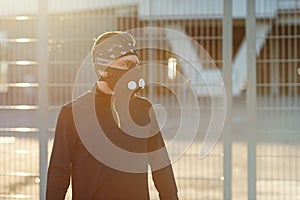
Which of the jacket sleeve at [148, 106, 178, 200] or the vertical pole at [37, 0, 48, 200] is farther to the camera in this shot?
the vertical pole at [37, 0, 48, 200]

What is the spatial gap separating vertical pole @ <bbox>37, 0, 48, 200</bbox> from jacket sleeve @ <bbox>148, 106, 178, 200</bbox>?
9.90ft

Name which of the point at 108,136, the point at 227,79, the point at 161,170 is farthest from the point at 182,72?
the point at 108,136

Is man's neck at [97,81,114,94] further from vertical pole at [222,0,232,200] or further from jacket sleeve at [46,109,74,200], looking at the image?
vertical pole at [222,0,232,200]

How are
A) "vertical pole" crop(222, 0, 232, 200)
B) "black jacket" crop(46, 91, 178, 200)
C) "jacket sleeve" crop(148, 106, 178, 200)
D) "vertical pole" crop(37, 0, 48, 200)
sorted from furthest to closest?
1. "vertical pole" crop(37, 0, 48, 200)
2. "vertical pole" crop(222, 0, 232, 200)
3. "jacket sleeve" crop(148, 106, 178, 200)
4. "black jacket" crop(46, 91, 178, 200)

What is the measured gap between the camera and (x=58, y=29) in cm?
633

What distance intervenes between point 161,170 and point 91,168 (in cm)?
36

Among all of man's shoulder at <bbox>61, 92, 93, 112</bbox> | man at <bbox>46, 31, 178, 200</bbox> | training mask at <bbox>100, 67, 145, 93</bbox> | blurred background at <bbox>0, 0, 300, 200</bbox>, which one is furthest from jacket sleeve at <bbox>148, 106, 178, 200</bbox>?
blurred background at <bbox>0, 0, 300, 200</bbox>

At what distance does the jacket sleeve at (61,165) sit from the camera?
3004 millimetres

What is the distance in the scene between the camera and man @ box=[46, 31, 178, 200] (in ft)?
9.80

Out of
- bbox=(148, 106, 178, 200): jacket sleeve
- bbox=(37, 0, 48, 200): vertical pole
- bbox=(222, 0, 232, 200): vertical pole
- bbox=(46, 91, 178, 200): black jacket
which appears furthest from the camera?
bbox=(37, 0, 48, 200): vertical pole

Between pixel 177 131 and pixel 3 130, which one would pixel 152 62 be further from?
pixel 3 130

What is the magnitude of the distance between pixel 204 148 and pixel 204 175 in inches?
10.7

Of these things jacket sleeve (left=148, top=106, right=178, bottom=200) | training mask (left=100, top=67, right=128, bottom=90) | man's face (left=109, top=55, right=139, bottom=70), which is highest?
man's face (left=109, top=55, right=139, bottom=70)

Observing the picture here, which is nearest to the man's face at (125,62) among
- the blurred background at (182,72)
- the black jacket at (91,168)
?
the black jacket at (91,168)
